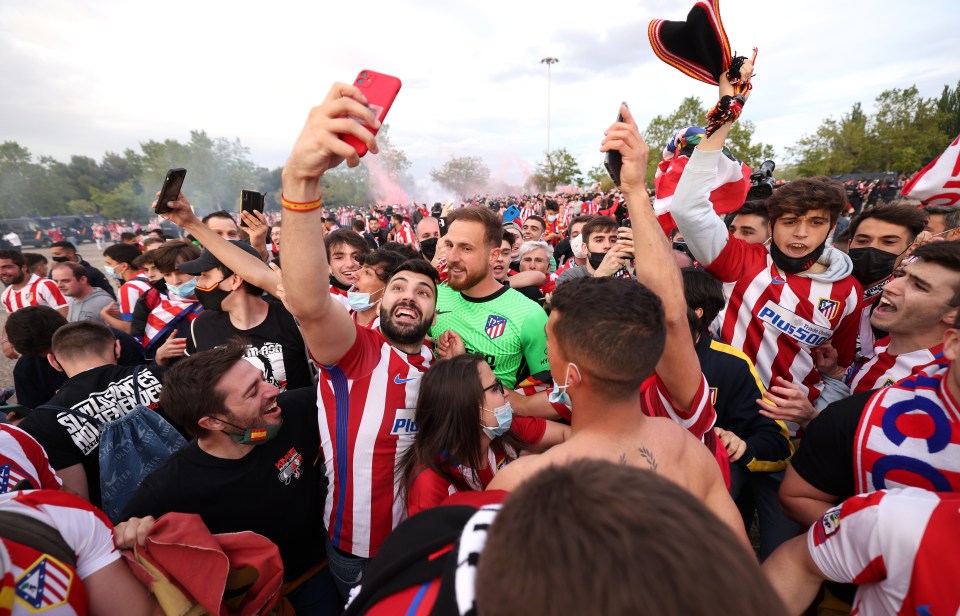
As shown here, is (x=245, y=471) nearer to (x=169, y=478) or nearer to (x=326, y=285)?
(x=169, y=478)

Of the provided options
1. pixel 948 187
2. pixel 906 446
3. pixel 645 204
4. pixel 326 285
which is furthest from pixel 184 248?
pixel 948 187

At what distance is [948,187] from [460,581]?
187 inches

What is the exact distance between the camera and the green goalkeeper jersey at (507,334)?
10.3 ft

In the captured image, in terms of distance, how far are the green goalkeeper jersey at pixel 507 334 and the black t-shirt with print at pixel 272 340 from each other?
1.35 metres

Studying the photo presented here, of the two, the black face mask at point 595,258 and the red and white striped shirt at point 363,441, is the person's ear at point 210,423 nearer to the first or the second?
the red and white striped shirt at point 363,441

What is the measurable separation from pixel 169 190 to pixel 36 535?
5.94ft

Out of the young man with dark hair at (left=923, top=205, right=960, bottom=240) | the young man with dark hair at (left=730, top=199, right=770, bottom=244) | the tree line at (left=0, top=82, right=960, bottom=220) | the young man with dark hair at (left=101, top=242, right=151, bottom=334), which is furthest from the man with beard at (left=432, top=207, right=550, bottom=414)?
the tree line at (left=0, top=82, right=960, bottom=220)

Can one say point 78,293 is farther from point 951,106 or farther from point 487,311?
point 951,106

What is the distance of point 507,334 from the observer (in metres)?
3.13

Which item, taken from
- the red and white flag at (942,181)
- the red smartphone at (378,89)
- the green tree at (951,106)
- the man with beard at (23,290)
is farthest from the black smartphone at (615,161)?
the green tree at (951,106)

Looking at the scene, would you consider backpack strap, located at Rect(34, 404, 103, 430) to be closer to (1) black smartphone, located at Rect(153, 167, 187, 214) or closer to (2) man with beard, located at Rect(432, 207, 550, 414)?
(1) black smartphone, located at Rect(153, 167, 187, 214)

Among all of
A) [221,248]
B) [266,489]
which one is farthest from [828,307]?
[221,248]

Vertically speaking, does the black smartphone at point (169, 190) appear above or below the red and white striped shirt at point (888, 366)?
above

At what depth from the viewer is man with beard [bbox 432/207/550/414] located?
315 centimetres
